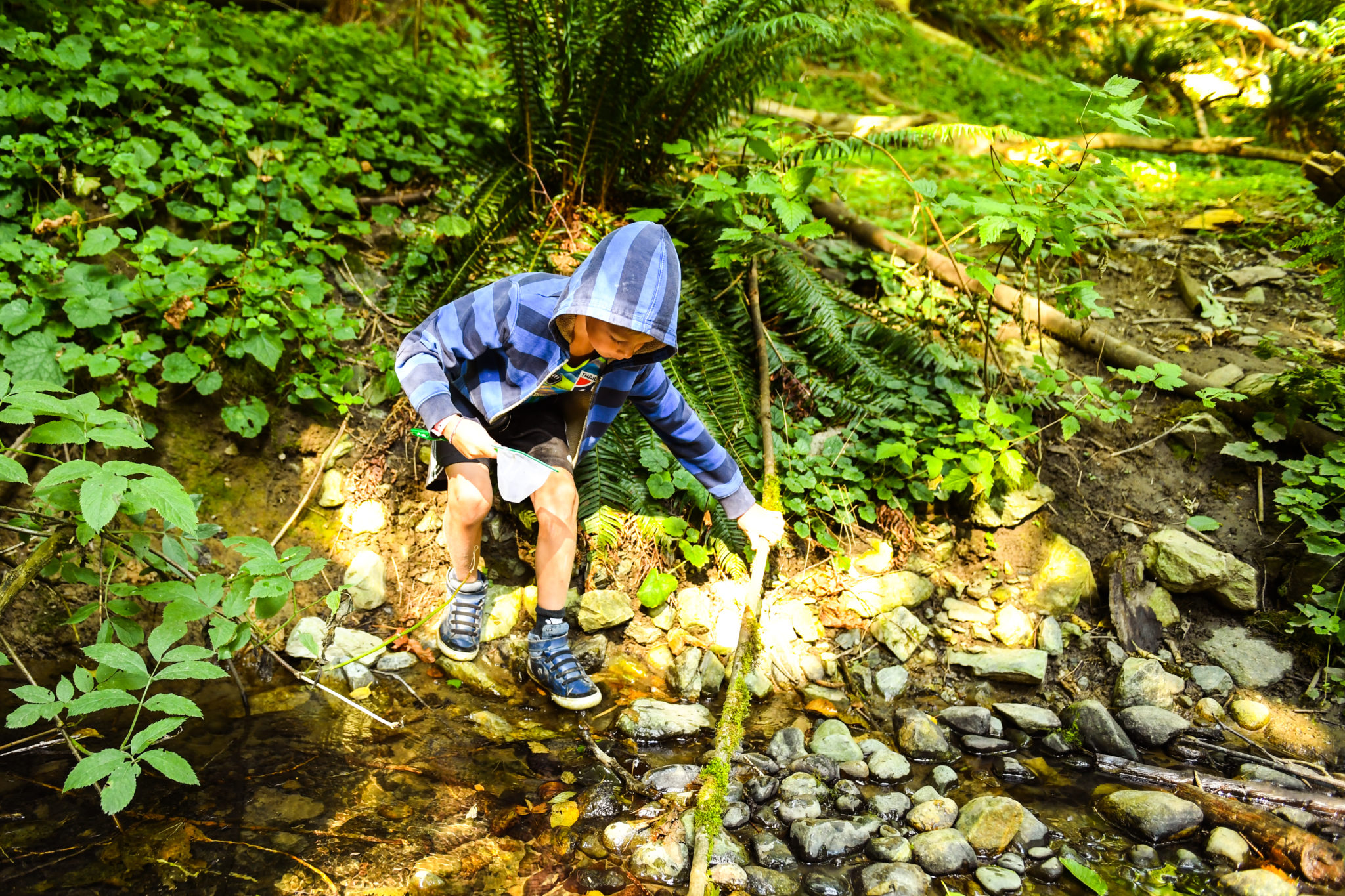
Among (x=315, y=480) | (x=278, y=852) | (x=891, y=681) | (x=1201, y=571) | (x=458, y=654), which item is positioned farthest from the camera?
(x=315, y=480)

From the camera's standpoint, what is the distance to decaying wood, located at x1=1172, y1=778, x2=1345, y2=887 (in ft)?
6.93

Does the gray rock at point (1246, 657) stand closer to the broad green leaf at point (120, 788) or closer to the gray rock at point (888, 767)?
the gray rock at point (888, 767)

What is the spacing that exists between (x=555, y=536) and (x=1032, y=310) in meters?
3.11

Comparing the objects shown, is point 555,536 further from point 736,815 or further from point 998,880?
point 998,880

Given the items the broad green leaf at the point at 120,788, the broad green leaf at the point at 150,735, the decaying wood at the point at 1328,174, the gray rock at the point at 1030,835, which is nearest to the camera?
the broad green leaf at the point at 120,788

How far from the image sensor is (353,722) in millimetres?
2545

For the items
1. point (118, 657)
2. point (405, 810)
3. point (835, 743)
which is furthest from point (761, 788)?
point (118, 657)

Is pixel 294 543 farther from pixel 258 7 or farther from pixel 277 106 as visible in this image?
pixel 258 7

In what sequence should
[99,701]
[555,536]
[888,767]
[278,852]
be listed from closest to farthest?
[99,701], [278,852], [888,767], [555,536]

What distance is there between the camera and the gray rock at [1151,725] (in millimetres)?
2691

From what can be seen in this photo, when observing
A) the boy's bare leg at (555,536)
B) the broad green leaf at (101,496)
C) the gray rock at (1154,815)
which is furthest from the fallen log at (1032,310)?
the broad green leaf at (101,496)

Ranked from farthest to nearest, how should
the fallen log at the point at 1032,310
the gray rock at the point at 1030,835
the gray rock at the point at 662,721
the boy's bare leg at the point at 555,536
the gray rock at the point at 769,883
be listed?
the fallen log at the point at 1032,310, the boy's bare leg at the point at 555,536, the gray rock at the point at 662,721, the gray rock at the point at 1030,835, the gray rock at the point at 769,883

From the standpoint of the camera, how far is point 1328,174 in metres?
3.99

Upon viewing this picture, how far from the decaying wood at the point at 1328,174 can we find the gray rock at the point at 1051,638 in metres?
2.88
